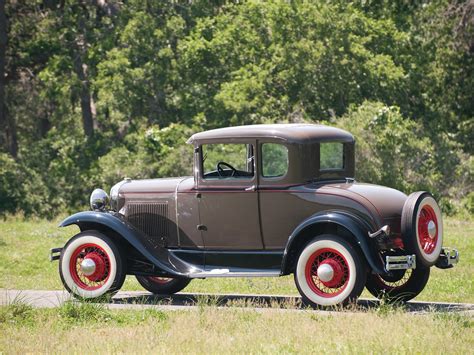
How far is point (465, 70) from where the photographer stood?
32781 mm

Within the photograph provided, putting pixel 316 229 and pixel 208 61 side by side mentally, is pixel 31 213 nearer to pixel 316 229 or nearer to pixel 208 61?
pixel 208 61

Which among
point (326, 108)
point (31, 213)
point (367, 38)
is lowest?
point (31, 213)

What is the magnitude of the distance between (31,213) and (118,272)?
20276 millimetres

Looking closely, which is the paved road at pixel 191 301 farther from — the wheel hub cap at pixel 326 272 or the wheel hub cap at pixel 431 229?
the wheel hub cap at pixel 431 229

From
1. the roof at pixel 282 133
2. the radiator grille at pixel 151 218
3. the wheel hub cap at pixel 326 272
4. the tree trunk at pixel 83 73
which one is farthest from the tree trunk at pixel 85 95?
the wheel hub cap at pixel 326 272

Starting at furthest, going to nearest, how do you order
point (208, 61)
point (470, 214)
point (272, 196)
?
point (208, 61) < point (470, 214) < point (272, 196)

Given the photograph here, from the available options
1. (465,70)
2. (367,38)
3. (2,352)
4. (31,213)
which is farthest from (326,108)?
(2,352)

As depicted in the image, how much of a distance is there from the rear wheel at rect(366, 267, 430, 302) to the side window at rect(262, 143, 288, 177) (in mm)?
1683

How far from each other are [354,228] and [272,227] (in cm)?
122

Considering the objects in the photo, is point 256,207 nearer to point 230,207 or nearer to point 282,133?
point 230,207

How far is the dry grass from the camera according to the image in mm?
9227

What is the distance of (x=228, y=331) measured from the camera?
33.4 ft

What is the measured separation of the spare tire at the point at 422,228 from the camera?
11.5 meters

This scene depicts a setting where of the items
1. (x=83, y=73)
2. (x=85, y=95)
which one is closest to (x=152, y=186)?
(x=85, y=95)
